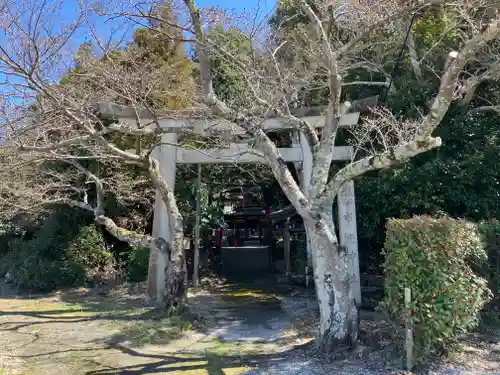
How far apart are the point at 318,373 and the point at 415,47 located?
9.15m

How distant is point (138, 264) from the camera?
12.8 m

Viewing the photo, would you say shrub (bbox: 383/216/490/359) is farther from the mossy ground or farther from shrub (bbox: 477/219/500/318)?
the mossy ground

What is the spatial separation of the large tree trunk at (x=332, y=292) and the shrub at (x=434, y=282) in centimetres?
71

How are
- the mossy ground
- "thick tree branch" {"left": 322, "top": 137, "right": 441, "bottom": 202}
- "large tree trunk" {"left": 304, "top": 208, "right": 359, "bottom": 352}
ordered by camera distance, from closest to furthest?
1. "thick tree branch" {"left": 322, "top": 137, "right": 441, "bottom": 202}
2. the mossy ground
3. "large tree trunk" {"left": 304, "top": 208, "right": 359, "bottom": 352}

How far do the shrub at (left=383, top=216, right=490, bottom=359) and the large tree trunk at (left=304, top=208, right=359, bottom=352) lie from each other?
28.0 inches

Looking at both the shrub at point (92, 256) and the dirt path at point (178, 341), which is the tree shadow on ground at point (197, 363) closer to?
the dirt path at point (178, 341)

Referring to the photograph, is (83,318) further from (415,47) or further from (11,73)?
(415,47)

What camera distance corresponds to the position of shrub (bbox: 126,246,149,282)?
41.8ft

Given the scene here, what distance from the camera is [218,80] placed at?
473 inches

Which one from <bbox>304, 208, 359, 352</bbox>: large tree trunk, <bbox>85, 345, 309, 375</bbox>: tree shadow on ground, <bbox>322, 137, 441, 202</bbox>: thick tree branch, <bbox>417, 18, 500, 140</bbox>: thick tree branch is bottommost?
<bbox>85, 345, 309, 375</bbox>: tree shadow on ground

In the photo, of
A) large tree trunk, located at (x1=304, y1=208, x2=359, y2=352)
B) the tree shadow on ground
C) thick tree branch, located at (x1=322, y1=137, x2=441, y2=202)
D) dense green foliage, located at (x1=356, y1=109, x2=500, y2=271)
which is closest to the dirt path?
the tree shadow on ground

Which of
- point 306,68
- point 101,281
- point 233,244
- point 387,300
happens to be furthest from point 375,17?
point 233,244

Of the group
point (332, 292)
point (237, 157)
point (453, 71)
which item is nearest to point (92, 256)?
point (237, 157)

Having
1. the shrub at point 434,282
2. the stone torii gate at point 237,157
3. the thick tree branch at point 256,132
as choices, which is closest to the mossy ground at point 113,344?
the stone torii gate at point 237,157
